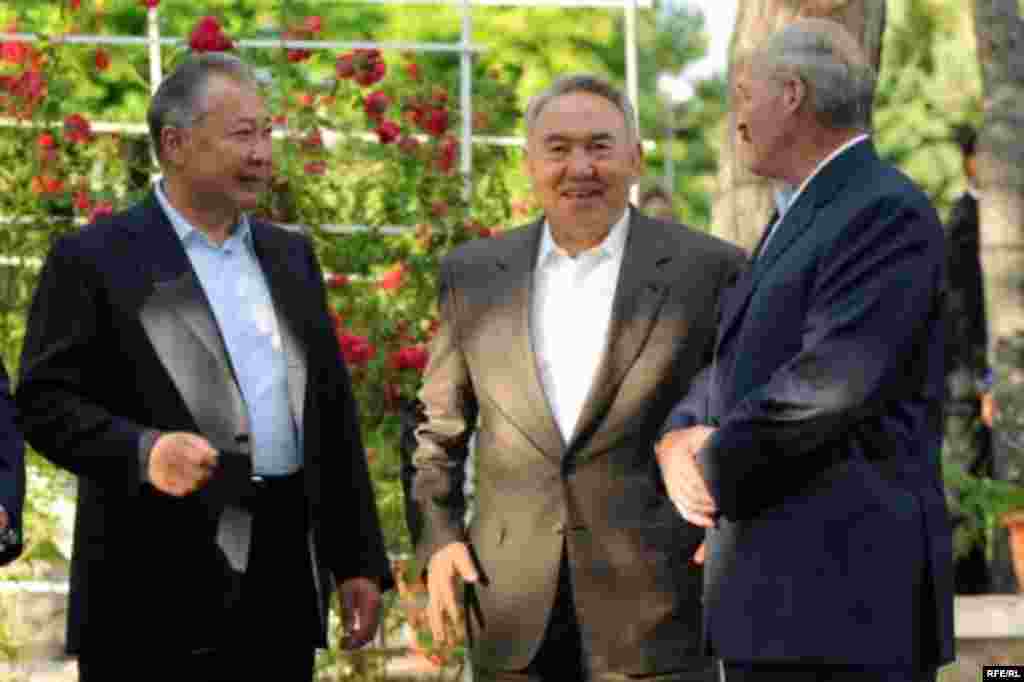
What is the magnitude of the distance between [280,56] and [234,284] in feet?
12.5

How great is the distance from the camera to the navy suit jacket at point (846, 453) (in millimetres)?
5402

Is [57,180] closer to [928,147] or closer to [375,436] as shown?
[375,436]

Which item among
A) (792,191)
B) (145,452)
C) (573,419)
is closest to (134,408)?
(145,452)

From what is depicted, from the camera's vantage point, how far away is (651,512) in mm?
6469

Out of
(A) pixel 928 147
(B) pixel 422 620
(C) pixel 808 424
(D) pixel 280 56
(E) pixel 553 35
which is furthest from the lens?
(A) pixel 928 147

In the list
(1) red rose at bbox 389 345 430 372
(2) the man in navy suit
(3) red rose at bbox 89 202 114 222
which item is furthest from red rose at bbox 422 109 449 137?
(2) the man in navy suit

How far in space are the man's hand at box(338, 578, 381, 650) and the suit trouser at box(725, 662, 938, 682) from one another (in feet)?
4.27

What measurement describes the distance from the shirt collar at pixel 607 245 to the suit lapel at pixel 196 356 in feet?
2.64

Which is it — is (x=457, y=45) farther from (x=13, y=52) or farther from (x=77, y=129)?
(x=13, y=52)

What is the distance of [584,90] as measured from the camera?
22.0 ft

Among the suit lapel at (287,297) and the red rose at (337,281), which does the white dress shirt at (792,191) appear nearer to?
the suit lapel at (287,297)

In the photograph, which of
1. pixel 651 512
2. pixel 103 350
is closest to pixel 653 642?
pixel 651 512

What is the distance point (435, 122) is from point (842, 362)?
15.5 feet

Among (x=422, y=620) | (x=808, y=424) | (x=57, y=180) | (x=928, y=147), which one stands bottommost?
(x=422, y=620)
